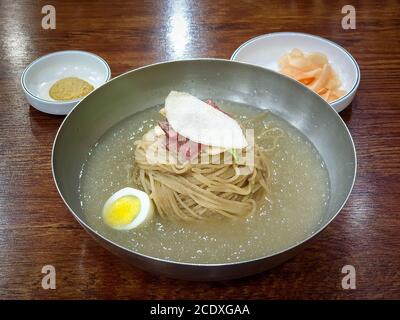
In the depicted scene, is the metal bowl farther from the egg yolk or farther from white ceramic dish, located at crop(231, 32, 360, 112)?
white ceramic dish, located at crop(231, 32, 360, 112)

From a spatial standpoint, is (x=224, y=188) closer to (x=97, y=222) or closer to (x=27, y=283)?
(x=97, y=222)

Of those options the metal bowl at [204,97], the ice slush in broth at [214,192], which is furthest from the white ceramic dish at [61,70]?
the ice slush in broth at [214,192]

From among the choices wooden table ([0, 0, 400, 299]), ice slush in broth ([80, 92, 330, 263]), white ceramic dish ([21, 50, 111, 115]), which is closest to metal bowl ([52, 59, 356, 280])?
ice slush in broth ([80, 92, 330, 263])

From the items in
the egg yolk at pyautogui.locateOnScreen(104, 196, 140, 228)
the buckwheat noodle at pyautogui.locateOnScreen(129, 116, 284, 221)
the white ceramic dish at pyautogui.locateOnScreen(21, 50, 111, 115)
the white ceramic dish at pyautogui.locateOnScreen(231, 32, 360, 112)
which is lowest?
the egg yolk at pyautogui.locateOnScreen(104, 196, 140, 228)

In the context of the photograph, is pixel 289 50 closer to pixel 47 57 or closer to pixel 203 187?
pixel 203 187

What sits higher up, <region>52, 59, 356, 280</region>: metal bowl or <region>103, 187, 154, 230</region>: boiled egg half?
<region>52, 59, 356, 280</region>: metal bowl
